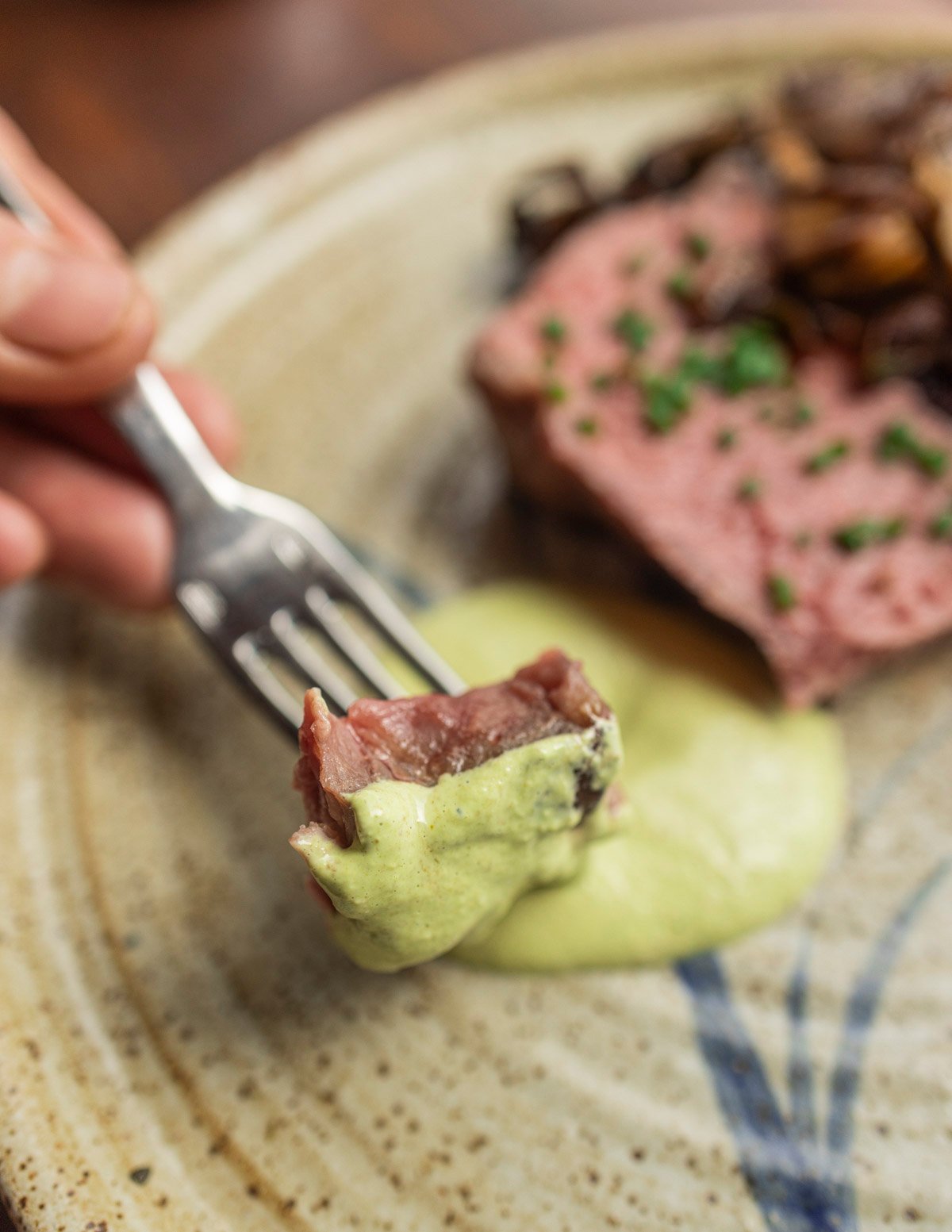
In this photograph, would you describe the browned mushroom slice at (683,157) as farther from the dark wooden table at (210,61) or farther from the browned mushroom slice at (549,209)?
the dark wooden table at (210,61)

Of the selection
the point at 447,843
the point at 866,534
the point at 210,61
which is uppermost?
the point at 210,61

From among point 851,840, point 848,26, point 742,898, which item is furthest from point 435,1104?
point 848,26

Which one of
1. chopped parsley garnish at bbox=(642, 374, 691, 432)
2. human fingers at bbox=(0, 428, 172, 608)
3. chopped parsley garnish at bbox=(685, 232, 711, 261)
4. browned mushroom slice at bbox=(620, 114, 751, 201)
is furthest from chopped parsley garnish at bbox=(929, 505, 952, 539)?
human fingers at bbox=(0, 428, 172, 608)

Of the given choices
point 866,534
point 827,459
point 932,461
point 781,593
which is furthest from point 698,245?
point 781,593

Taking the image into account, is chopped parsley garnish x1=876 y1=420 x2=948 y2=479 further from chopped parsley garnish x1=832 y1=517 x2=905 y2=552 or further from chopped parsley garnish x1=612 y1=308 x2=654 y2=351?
chopped parsley garnish x1=612 y1=308 x2=654 y2=351

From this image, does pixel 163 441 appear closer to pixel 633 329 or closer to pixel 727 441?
pixel 633 329

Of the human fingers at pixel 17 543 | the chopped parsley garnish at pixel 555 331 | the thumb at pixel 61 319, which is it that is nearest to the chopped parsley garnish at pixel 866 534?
the chopped parsley garnish at pixel 555 331
